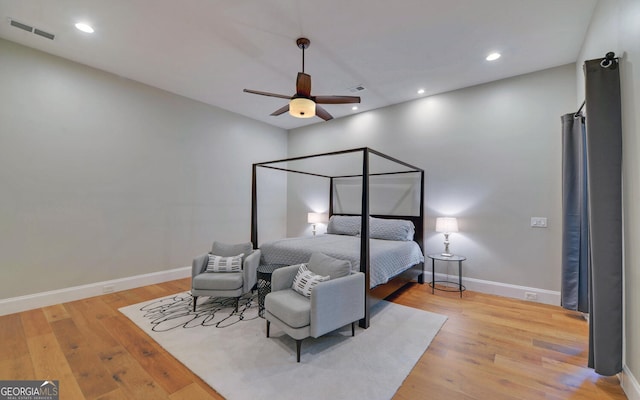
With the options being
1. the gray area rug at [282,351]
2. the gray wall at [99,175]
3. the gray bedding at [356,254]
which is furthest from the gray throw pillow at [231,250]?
the gray wall at [99,175]

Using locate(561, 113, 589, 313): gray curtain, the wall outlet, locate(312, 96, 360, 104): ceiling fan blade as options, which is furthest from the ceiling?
the wall outlet

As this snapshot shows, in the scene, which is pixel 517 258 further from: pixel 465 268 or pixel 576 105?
pixel 576 105

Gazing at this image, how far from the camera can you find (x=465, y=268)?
4117mm

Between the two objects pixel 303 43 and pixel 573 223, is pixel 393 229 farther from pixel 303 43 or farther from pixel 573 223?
pixel 303 43

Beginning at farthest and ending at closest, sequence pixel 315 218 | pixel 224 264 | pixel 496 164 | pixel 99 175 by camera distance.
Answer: pixel 315 218 → pixel 496 164 → pixel 99 175 → pixel 224 264

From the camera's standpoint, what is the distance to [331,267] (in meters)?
2.63

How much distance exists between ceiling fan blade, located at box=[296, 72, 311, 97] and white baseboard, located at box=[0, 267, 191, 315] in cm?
371

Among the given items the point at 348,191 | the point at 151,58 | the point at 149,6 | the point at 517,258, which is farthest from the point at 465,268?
the point at 151,58

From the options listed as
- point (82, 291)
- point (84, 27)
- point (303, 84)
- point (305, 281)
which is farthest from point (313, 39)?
point (82, 291)

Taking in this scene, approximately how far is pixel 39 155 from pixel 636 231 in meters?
5.85

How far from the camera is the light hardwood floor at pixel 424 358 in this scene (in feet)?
6.14

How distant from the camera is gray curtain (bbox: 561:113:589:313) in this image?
289 cm

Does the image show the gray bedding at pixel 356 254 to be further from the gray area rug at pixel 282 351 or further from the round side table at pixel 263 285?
the gray area rug at pixel 282 351

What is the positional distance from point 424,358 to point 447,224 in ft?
7.17
